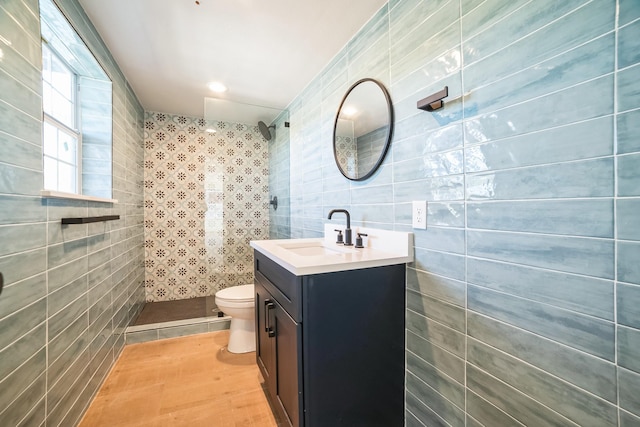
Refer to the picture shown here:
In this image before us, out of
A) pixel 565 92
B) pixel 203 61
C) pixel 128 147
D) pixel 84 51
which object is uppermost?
pixel 203 61

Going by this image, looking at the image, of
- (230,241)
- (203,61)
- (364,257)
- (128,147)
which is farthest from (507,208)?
(128,147)

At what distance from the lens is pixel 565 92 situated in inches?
28.5

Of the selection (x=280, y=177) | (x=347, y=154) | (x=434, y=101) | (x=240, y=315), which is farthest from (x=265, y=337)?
(x=280, y=177)

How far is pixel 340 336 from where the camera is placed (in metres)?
1.09

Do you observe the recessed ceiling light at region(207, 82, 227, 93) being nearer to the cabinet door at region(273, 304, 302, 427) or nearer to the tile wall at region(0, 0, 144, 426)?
the tile wall at region(0, 0, 144, 426)

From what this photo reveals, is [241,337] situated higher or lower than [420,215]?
lower

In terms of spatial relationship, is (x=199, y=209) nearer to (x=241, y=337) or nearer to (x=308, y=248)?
(x=241, y=337)

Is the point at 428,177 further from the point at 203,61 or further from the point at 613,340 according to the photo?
the point at 203,61

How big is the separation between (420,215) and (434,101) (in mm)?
482

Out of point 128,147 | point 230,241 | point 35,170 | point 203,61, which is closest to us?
point 35,170

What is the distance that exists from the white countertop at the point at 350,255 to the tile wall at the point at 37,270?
0.92 metres

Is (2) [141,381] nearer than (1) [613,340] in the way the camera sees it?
No

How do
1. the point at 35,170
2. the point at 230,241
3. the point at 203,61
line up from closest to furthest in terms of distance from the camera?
the point at 35,170 < the point at 203,61 < the point at 230,241

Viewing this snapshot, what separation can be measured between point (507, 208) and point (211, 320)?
2.51 metres
